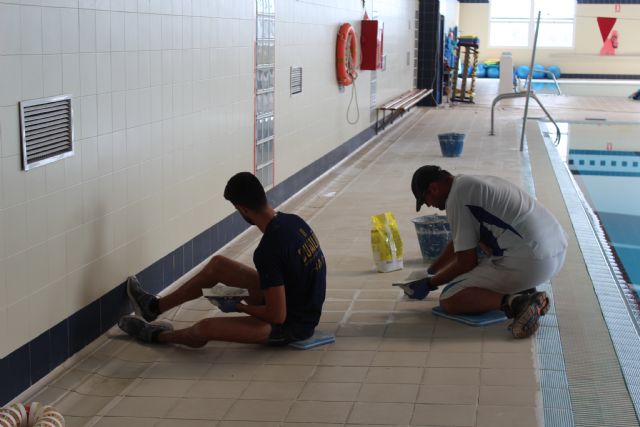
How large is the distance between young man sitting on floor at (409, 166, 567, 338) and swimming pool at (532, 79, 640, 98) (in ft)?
57.7

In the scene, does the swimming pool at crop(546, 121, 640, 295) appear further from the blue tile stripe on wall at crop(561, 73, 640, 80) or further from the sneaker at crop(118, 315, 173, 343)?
the blue tile stripe on wall at crop(561, 73, 640, 80)

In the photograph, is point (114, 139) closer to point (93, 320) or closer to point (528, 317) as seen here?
point (93, 320)

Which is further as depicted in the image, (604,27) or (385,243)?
(604,27)

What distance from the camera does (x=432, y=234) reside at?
5.36 metres

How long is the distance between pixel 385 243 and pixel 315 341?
133cm

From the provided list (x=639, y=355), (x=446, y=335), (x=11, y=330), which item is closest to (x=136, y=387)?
(x=11, y=330)

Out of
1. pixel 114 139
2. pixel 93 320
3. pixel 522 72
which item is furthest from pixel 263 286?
pixel 522 72

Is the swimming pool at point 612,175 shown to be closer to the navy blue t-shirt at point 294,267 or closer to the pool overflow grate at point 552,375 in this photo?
the pool overflow grate at point 552,375

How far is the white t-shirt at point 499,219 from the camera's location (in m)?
4.09

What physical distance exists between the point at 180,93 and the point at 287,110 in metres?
2.51

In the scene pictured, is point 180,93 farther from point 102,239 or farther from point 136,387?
point 136,387

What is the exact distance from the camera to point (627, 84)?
24938 mm

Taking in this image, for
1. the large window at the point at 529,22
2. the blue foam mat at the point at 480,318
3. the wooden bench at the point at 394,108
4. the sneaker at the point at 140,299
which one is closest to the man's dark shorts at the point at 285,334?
the sneaker at the point at 140,299

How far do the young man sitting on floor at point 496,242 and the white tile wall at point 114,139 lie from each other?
4.70 ft
